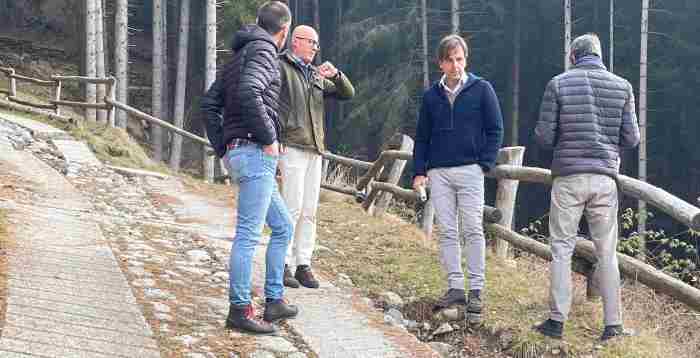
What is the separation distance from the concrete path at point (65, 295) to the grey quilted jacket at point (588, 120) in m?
2.40

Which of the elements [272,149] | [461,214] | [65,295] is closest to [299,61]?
[272,149]

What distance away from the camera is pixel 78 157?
10.5 meters

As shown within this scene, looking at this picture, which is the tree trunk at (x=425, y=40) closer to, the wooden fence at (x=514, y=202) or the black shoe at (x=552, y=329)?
the wooden fence at (x=514, y=202)

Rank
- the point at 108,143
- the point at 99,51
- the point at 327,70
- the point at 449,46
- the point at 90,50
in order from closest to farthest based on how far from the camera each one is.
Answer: the point at 449,46, the point at 327,70, the point at 108,143, the point at 90,50, the point at 99,51

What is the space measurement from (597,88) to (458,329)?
162cm

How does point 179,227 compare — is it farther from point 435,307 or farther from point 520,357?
point 520,357

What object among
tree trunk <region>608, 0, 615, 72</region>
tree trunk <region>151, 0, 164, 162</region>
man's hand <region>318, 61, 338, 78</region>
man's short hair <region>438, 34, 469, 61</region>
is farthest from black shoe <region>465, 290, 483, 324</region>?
Answer: tree trunk <region>608, 0, 615, 72</region>

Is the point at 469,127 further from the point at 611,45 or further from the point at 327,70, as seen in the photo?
the point at 611,45

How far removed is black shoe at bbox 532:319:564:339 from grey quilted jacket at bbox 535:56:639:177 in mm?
835

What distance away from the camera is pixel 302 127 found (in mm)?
4809

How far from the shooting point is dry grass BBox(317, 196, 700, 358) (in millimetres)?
4203

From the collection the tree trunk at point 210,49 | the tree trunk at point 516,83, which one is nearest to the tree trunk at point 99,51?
the tree trunk at point 210,49

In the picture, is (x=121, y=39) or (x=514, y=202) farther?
(x=121, y=39)

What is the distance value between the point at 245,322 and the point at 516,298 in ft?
6.51
